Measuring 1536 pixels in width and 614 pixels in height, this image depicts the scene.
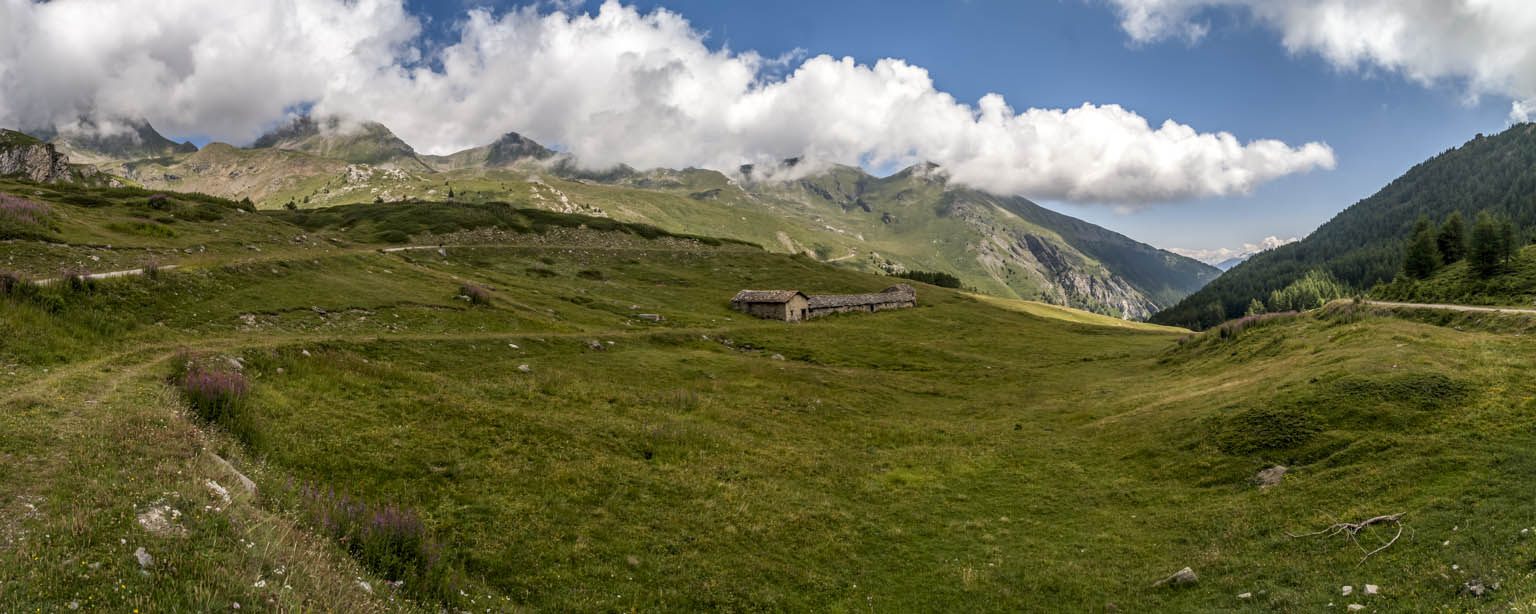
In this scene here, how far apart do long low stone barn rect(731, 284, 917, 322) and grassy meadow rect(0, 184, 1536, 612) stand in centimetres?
4691

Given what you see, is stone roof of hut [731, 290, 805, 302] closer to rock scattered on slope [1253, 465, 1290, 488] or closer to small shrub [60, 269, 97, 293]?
small shrub [60, 269, 97, 293]

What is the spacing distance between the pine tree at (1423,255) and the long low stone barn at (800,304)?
74705mm

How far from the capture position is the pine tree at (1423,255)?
276 ft

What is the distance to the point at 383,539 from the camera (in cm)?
1198

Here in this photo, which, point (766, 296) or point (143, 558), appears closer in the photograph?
point (143, 558)

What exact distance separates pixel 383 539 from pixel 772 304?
78263 mm

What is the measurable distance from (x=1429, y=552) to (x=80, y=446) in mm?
27148

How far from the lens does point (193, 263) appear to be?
40219mm

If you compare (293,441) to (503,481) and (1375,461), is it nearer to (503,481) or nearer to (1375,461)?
(503,481)

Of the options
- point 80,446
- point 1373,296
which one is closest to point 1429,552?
point 80,446

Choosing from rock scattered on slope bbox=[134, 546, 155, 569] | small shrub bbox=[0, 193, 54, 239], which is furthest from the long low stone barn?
rock scattered on slope bbox=[134, 546, 155, 569]

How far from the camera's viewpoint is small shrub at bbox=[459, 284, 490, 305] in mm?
50844

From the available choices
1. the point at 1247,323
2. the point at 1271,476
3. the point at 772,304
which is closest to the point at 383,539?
the point at 1271,476

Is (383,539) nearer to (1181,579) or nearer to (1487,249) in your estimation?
(1181,579)
